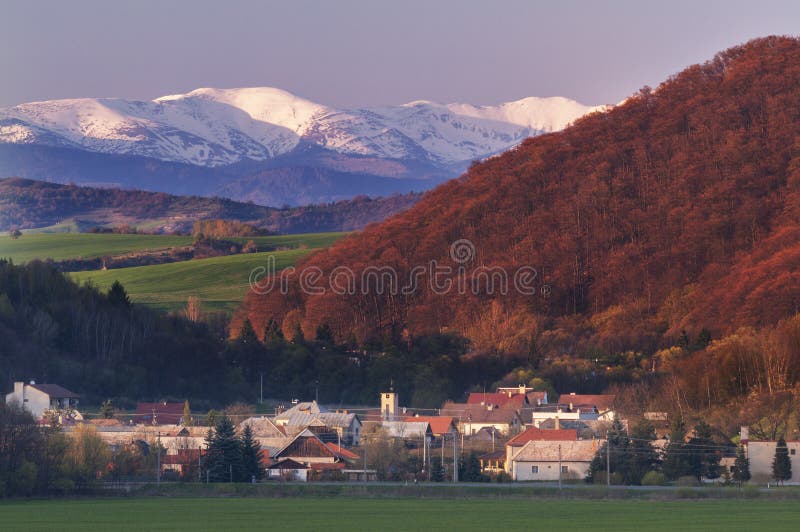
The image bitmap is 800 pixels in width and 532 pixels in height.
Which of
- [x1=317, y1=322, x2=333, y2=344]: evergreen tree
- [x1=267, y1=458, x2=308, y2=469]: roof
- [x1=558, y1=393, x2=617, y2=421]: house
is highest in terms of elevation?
[x1=317, y1=322, x2=333, y2=344]: evergreen tree

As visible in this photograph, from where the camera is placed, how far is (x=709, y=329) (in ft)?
276

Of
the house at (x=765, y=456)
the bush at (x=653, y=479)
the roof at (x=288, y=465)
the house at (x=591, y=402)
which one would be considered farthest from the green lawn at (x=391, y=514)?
the house at (x=591, y=402)

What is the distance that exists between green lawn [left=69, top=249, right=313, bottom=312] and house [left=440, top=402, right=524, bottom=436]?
127 feet

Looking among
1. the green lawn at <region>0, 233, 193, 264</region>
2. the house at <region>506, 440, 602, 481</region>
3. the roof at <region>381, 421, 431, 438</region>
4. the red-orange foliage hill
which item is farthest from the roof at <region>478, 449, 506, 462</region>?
the green lawn at <region>0, 233, 193, 264</region>

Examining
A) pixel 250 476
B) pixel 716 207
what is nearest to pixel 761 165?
pixel 716 207

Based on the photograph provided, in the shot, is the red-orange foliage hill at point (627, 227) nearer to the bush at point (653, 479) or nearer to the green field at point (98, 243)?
the bush at point (653, 479)

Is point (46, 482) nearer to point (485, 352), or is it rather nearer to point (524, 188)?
point (485, 352)

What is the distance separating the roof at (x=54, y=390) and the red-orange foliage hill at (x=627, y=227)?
23.6 m

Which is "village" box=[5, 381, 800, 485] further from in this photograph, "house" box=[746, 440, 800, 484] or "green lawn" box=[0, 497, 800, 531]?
"green lawn" box=[0, 497, 800, 531]

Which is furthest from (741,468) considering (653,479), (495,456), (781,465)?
(495,456)

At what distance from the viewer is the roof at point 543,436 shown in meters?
61.2

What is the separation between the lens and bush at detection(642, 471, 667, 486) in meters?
53.8

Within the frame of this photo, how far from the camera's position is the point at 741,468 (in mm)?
54531

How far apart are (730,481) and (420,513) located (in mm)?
18374
